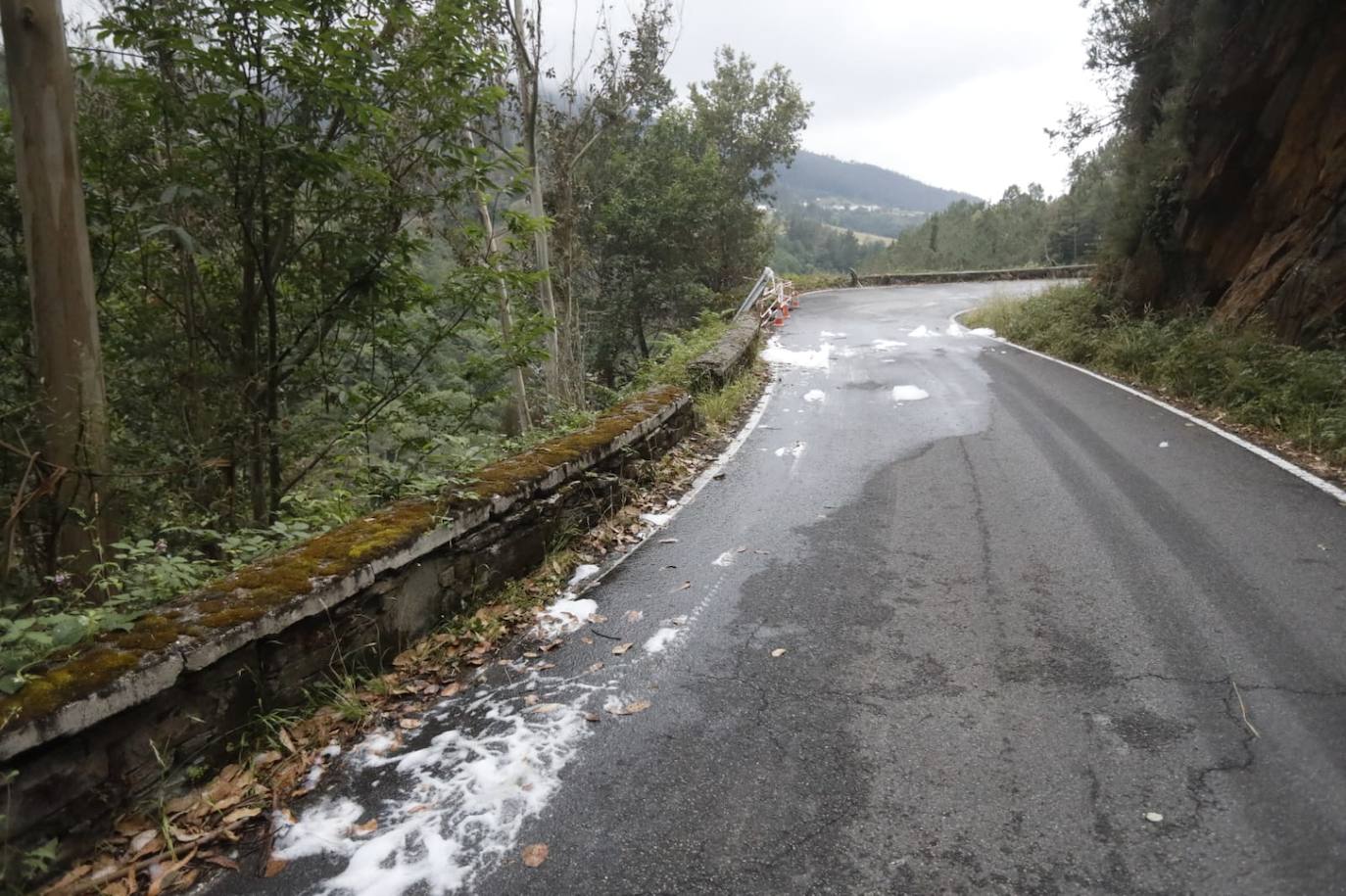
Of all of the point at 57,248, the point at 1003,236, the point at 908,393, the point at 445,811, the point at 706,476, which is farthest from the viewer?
the point at 1003,236

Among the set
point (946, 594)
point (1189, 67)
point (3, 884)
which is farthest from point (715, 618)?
point (1189, 67)

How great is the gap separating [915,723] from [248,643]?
2.98 meters

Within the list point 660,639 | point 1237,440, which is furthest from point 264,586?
point 1237,440

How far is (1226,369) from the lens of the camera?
10.0 m

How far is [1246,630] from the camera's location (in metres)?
4.10

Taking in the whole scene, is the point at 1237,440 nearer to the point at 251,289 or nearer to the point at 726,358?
the point at 726,358

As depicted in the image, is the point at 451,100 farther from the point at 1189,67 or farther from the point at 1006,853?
the point at 1189,67

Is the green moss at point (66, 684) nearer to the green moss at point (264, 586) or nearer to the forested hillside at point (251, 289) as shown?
the green moss at point (264, 586)

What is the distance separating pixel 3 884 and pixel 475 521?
2.62 meters

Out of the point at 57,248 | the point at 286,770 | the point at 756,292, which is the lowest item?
the point at 286,770

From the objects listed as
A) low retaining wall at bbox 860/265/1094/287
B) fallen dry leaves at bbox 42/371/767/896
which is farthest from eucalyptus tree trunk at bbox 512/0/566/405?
low retaining wall at bbox 860/265/1094/287

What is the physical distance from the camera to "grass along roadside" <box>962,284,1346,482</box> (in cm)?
783

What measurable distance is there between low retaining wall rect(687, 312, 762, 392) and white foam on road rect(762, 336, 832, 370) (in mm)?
498

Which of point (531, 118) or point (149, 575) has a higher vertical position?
point (531, 118)
